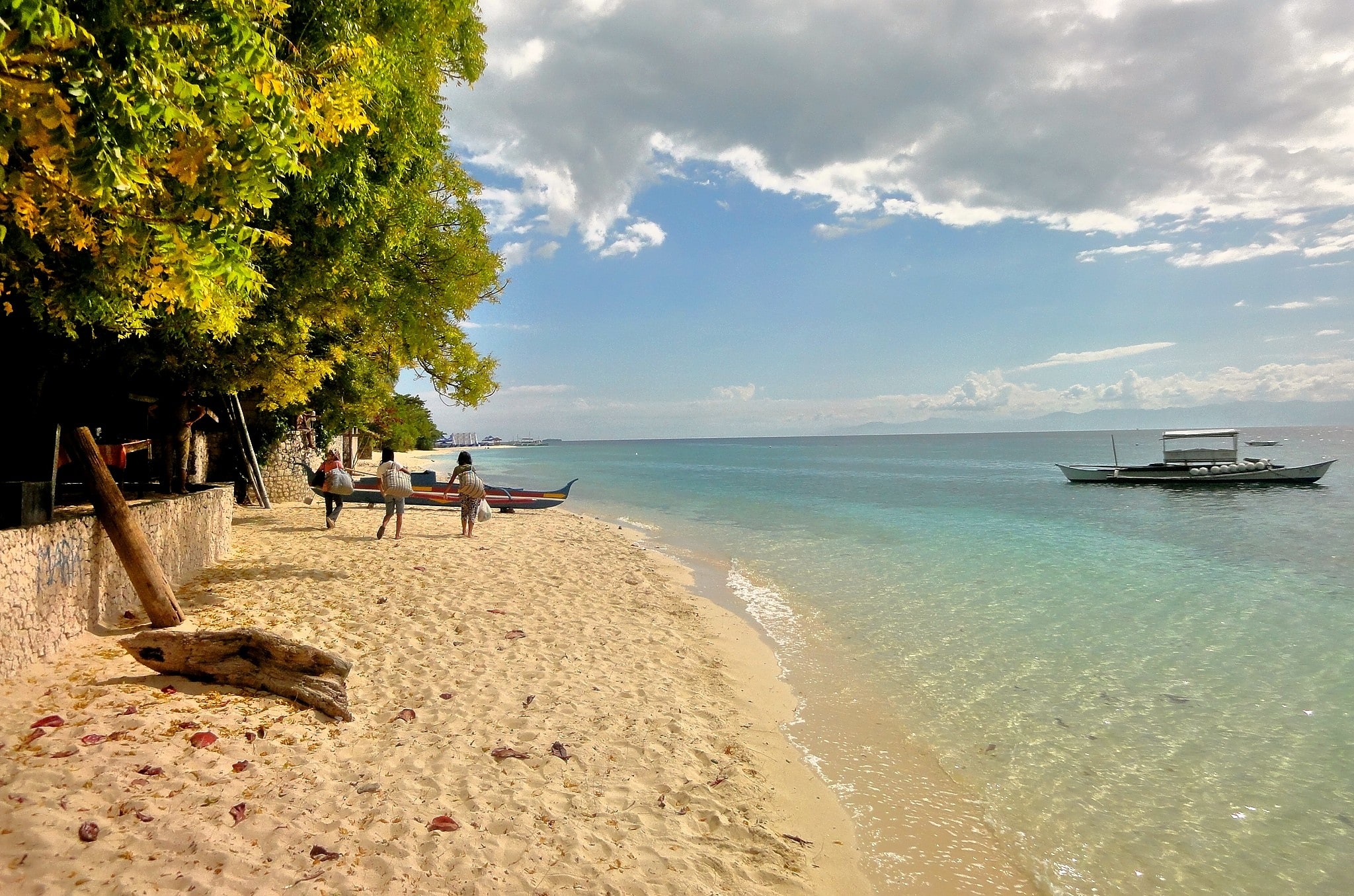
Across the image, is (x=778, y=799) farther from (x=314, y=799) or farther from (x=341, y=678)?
(x=341, y=678)

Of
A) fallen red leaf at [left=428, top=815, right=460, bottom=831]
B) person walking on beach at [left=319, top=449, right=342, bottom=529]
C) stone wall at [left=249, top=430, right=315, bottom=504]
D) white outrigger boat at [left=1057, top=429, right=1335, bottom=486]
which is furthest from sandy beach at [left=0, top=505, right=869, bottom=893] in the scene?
white outrigger boat at [left=1057, top=429, right=1335, bottom=486]

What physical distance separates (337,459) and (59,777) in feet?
39.7

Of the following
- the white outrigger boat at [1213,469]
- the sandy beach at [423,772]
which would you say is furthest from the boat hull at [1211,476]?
the sandy beach at [423,772]

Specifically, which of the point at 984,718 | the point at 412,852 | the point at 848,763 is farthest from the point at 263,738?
the point at 984,718

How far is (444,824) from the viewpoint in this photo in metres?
4.02

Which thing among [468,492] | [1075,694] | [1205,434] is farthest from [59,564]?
[1205,434]

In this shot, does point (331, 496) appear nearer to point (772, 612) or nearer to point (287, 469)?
point (287, 469)

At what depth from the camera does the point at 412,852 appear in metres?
3.73

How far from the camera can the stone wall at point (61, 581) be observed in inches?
207

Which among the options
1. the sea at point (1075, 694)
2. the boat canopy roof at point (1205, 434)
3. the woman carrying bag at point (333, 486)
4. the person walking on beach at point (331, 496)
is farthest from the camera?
the boat canopy roof at point (1205, 434)

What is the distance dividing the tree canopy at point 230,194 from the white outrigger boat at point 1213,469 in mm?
41595

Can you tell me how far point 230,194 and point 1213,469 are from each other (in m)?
45.6

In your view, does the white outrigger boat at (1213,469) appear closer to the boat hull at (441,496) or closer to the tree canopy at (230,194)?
the boat hull at (441,496)

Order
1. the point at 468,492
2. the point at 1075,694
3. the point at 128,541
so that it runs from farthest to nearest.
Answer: the point at 468,492, the point at 1075,694, the point at 128,541
